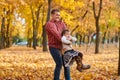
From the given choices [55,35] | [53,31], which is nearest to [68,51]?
[55,35]

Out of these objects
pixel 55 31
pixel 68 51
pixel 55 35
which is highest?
pixel 55 31

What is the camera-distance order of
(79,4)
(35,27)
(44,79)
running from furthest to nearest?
(35,27) → (79,4) → (44,79)

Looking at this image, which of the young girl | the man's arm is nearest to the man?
the man's arm

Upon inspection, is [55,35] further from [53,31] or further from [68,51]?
[68,51]

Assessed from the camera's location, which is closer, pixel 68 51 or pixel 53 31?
pixel 53 31

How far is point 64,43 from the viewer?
32.4 ft

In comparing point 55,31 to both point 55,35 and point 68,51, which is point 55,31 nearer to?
point 55,35

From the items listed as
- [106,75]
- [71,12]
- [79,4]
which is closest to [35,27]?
[71,12]

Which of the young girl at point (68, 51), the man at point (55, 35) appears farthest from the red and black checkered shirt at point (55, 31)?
the young girl at point (68, 51)

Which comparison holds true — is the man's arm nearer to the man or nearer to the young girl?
the man

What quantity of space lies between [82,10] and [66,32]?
117 ft

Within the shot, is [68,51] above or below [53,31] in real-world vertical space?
below

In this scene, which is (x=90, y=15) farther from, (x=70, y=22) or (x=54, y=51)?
(x=54, y=51)

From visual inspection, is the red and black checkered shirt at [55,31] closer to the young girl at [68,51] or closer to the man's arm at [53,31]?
the man's arm at [53,31]
